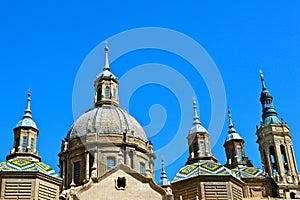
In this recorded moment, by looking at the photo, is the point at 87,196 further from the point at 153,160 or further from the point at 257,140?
the point at 257,140

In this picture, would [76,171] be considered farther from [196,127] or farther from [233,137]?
[233,137]

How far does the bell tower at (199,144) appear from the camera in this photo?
48.8 metres

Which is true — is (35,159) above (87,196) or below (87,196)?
above

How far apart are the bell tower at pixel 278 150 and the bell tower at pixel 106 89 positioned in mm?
20573

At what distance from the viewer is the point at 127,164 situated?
5219cm

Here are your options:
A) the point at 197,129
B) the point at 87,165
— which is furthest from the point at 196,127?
the point at 87,165

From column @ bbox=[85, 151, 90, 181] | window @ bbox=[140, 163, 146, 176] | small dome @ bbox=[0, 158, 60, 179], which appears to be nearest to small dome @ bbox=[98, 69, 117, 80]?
column @ bbox=[85, 151, 90, 181]

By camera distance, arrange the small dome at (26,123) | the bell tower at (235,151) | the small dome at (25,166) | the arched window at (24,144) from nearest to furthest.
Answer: the small dome at (25,166), the arched window at (24,144), the small dome at (26,123), the bell tower at (235,151)

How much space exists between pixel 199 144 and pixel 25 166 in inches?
708

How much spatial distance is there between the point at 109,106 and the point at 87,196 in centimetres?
1884

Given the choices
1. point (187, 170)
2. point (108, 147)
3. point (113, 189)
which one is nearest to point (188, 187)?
point (187, 170)

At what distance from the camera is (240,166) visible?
5856 cm

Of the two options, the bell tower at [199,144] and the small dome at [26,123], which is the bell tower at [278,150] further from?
the small dome at [26,123]

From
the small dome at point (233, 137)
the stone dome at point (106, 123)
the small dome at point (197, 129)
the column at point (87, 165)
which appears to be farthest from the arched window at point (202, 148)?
the small dome at point (233, 137)
